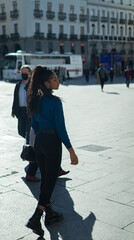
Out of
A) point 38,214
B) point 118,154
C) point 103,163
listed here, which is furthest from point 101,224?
point 118,154

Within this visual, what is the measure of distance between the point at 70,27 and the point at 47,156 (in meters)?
59.9

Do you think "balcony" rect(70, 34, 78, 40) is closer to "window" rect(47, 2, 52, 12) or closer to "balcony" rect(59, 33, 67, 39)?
"balcony" rect(59, 33, 67, 39)

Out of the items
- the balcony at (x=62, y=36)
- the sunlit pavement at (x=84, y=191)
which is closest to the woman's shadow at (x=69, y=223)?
the sunlit pavement at (x=84, y=191)

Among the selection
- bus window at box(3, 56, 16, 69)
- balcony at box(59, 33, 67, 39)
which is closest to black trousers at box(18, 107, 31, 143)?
bus window at box(3, 56, 16, 69)

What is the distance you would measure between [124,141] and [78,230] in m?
4.84

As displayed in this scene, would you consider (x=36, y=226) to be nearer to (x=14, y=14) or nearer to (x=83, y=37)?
(x=14, y=14)

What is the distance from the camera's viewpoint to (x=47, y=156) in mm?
3816

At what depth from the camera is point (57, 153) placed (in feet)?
12.6

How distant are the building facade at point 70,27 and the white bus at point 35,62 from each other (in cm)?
834

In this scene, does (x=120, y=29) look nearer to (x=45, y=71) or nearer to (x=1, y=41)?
(x=1, y=41)

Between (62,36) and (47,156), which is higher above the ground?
(62,36)

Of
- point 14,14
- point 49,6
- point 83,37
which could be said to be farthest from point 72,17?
point 14,14

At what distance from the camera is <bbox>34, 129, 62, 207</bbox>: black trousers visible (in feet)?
12.5

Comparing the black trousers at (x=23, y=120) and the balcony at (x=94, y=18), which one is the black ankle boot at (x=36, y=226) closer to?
the black trousers at (x=23, y=120)
